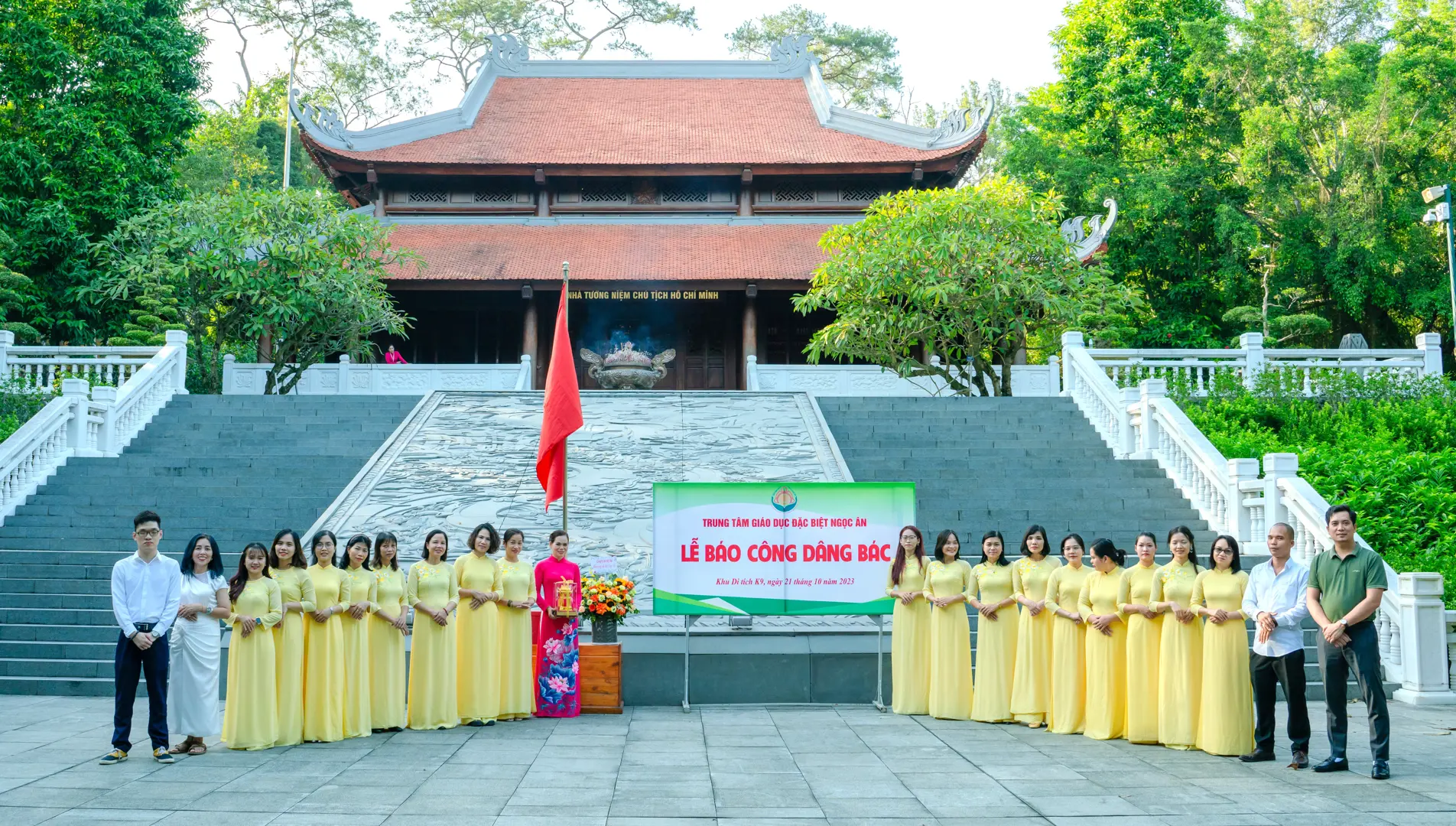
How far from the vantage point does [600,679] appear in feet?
25.5

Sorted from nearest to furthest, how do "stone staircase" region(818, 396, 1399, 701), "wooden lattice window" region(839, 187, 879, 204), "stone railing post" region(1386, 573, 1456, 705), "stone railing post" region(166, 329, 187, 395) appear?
1. "stone railing post" region(1386, 573, 1456, 705)
2. "stone staircase" region(818, 396, 1399, 701)
3. "stone railing post" region(166, 329, 187, 395)
4. "wooden lattice window" region(839, 187, 879, 204)

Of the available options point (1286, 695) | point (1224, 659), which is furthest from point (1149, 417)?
point (1286, 695)

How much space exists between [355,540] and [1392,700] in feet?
23.8

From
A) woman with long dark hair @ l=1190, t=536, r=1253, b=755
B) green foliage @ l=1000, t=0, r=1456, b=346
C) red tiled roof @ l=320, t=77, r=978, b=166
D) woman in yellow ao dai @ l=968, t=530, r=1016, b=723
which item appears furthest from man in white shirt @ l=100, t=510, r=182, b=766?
green foliage @ l=1000, t=0, r=1456, b=346

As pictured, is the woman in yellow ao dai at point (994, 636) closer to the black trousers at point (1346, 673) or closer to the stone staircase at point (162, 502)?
the black trousers at point (1346, 673)

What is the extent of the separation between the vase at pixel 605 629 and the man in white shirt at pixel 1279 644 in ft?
13.1

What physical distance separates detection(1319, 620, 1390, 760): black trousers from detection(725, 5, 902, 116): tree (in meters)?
35.8

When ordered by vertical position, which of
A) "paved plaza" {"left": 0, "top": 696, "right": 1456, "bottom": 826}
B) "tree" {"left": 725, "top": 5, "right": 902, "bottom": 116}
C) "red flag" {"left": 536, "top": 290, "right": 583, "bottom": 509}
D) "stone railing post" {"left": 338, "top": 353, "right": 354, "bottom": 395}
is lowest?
"paved plaza" {"left": 0, "top": 696, "right": 1456, "bottom": 826}

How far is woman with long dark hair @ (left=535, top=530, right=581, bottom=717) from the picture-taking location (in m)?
7.64

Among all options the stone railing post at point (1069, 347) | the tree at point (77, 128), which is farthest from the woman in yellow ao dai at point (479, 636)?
the tree at point (77, 128)

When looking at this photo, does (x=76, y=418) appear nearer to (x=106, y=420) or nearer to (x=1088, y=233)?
(x=106, y=420)

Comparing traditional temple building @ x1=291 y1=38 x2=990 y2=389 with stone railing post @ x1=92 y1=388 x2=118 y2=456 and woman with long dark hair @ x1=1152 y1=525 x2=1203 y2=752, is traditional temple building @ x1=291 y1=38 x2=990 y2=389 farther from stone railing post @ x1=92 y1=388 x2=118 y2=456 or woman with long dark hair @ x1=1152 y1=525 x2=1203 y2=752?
woman with long dark hair @ x1=1152 y1=525 x2=1203 y2=752

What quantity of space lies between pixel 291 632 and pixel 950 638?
4155 millimetres

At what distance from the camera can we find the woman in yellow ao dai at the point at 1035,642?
7273 mm
